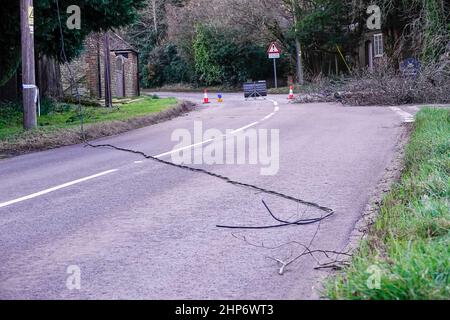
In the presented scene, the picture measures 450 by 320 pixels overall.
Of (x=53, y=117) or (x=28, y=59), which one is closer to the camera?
(x=28, y=59)

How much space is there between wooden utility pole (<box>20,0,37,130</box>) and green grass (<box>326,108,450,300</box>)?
10834 millimetres

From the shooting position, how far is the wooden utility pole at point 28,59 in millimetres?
15641

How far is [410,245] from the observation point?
4.44 metres

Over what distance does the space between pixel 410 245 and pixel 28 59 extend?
44.0 ft

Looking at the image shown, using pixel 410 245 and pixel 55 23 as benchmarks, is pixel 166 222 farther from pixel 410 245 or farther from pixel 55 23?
pixel 55 23

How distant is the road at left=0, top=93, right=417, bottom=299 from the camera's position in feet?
15.3

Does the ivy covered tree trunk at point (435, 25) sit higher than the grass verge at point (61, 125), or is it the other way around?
the ivy covered tree trunk at point (435, 25)

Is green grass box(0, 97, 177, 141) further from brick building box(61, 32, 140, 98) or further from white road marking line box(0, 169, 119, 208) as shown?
brick building box(61, 32, 140, 98)

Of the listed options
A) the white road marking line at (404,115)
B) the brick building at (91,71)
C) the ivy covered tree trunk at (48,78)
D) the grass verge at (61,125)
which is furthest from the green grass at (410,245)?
the brick building at (91,71)

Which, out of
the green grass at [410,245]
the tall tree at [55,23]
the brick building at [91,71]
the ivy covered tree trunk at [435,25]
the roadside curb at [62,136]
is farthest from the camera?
the brick building at [91,71]

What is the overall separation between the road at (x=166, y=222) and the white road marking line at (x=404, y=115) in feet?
13.1

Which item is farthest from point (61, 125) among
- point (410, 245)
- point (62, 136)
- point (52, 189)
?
point (410, 245)

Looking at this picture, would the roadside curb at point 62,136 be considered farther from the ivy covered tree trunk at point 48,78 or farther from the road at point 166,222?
the ivy covered tree trunk at point 48,78
